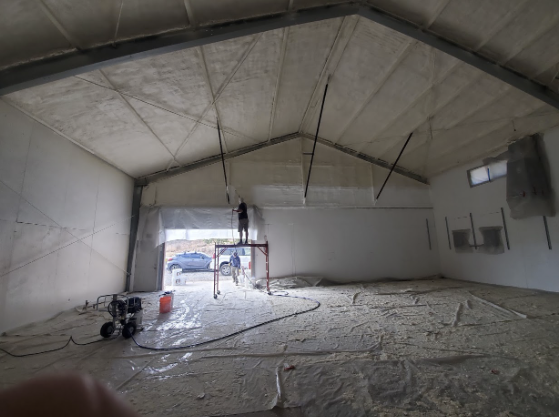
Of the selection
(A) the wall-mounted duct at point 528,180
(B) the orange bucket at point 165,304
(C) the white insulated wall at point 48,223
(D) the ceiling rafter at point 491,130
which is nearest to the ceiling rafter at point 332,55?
(D) the ceiling rafter at point 491,130

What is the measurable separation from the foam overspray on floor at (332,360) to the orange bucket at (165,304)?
0.52ft

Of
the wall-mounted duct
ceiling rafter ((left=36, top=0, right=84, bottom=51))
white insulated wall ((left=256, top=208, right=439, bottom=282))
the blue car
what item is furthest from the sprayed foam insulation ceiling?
the blue car

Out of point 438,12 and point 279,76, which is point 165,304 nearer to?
point 279,76

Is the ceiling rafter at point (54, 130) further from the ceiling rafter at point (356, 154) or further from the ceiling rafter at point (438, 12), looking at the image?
the ceiling rafter at point (438, 12)

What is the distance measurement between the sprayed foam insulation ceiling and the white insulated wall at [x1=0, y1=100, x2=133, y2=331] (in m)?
0.34

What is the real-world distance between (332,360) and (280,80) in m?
4.59

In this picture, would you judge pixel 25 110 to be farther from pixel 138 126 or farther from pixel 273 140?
pixel 273 140

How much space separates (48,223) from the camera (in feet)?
12.6

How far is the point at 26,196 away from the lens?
345 cm

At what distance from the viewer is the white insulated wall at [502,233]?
4.76 meters

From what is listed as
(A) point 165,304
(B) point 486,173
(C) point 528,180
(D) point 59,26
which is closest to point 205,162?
(A) point 165,304

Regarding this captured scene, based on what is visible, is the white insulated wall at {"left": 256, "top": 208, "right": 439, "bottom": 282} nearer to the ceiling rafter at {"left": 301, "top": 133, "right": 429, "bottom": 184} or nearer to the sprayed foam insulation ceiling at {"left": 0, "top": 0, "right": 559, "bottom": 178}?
the ceiling rafter at {"left": 301, "top": 133, "right": 429, "bottom": 184}

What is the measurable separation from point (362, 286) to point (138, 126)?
19.8 ft

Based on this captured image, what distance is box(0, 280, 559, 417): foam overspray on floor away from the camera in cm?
172
